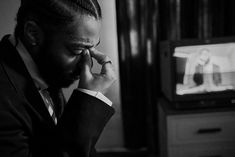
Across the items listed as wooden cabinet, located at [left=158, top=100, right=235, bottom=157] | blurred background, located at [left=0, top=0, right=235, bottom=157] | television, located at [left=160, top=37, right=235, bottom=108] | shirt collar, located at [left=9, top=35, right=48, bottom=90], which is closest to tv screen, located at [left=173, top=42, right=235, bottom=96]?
television, located at [left=160, top=37, right=235, bottom=108]

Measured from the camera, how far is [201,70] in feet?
5.13

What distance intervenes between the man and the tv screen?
2.71 ft

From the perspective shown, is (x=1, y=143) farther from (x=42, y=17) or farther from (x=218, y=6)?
(x=218, y=6)

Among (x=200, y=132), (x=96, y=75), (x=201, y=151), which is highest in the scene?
(x=96, y=75)

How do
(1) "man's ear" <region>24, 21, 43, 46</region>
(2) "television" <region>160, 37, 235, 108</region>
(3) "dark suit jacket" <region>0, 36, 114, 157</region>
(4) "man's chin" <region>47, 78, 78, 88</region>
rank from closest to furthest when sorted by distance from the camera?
(3) "dark suit jacket" <region>0, 36, 114, 157</region>
(1) "man's ear" <region>24, 21, 43, 46</region>
(4) "man's chin" <region>47, 78, 78, 88</region>
(2) "television" <region>160, 37, 235, 108</region>

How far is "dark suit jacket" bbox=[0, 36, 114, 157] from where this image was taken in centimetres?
65

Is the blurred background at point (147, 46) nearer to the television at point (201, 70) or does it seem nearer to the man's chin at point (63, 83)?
the television at point (201, 70)

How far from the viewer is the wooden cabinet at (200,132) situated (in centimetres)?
163

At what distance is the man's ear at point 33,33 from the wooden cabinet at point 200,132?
41.1 inches

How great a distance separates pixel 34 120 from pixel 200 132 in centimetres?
119

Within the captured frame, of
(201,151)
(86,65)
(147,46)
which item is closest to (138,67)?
(147,46)

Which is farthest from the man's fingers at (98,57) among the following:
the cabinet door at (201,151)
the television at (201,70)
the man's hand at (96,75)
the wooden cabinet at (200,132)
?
the cabinet door at (201,151)

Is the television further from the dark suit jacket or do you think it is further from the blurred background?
the dark suit jacket

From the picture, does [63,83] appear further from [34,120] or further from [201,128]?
[201,128]
